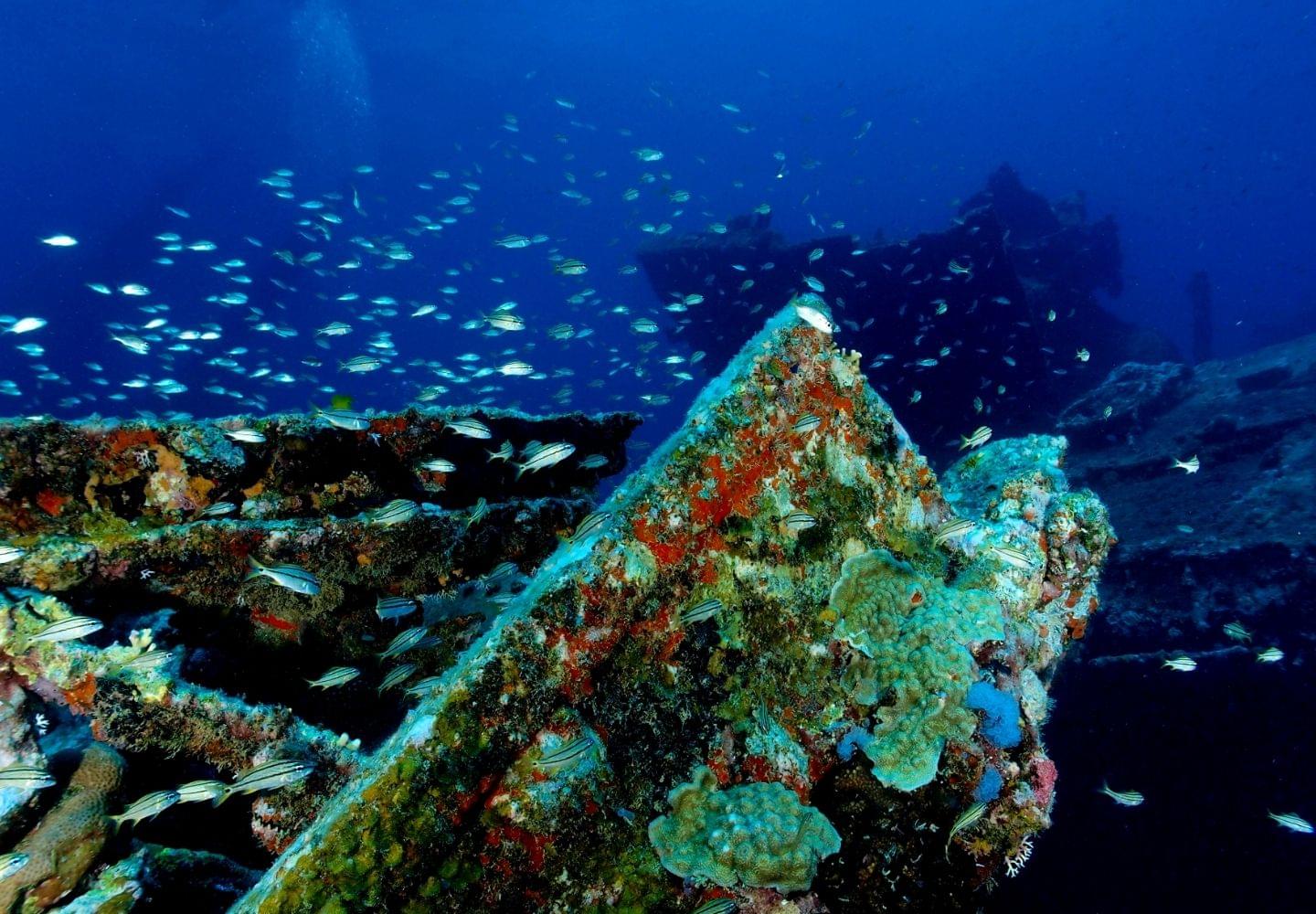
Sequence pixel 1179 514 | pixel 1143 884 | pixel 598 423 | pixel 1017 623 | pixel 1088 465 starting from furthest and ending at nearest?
pixel 1088 465
pixel 1179 514
pixel 1143 884
pixel 598 423
pixel 1017 623

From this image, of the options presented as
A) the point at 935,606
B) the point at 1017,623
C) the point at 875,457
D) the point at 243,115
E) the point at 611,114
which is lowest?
the point at 1017,623

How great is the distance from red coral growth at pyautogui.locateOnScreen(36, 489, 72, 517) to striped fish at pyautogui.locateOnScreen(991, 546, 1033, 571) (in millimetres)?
6721

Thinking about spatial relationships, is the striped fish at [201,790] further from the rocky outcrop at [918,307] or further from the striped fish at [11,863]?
the rocky outcrop at [918,307]

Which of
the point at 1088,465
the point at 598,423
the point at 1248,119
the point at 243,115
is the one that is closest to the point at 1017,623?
the point at 598,423

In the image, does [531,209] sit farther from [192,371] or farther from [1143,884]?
[1143,884]

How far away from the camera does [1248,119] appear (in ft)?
576

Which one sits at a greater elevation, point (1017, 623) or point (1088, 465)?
point (1017, 623)

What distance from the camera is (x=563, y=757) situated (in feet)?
8.71

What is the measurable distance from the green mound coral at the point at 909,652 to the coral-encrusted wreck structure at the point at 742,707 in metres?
0.01

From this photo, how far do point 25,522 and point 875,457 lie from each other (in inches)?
235

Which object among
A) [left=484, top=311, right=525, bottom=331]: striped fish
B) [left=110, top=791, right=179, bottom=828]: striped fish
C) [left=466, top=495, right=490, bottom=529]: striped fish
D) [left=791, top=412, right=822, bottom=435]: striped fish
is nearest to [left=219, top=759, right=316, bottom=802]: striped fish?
[left=110, top=791, right=179, bottom=828]: striped fish

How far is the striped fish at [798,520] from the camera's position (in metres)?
3.63

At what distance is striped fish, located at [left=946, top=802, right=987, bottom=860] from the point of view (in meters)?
3.17

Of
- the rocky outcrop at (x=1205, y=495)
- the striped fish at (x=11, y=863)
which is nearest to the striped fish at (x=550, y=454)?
the striped fish at (x=11, y=863)
